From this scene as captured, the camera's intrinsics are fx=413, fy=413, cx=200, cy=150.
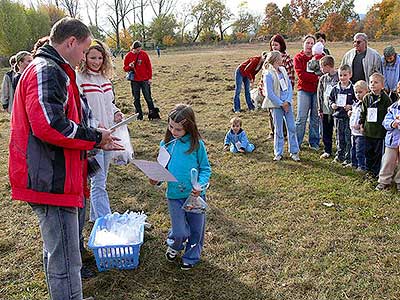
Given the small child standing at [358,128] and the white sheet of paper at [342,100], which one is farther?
the white sheet of paper at [342,100]

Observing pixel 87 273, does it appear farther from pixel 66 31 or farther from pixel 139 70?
pixel 139 70

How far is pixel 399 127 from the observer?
4.96m

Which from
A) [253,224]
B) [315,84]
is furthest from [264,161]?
[253,224]

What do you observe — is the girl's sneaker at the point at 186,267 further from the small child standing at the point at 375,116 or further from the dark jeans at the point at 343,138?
the dark jeans at the point at 343,138

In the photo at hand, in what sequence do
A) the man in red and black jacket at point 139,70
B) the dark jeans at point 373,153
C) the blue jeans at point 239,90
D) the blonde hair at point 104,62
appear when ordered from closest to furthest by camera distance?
the blonde hair at point 104,62, the dark jeans at point 373,153, the man in red and black jacket at point 139,70, the blue jeans at point 239,90

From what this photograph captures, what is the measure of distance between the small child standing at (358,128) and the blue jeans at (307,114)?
112 cm

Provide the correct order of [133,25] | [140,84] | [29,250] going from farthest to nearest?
[133,25], [140,84], [29,250]

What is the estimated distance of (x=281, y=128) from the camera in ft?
21.1

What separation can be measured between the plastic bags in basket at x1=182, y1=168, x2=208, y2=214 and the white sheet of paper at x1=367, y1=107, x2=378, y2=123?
295 centimetres

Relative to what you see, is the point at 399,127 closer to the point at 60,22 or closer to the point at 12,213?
the point at 60,22

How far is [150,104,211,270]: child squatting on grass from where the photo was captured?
350cm

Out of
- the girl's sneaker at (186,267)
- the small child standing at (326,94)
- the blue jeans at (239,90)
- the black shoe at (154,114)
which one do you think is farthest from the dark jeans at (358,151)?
the black shoe at (154,114)

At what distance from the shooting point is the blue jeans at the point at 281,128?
6355 mm

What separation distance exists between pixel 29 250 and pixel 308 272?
9.18 ft
